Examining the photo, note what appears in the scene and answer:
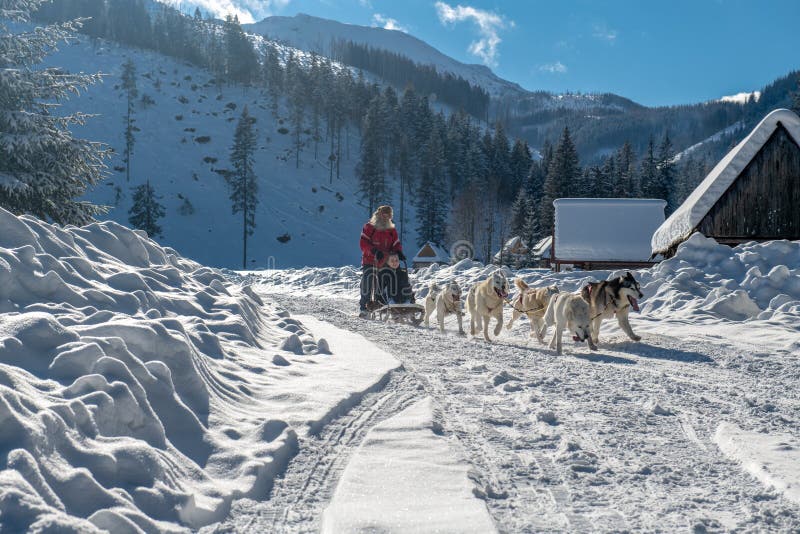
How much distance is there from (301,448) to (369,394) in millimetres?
1380

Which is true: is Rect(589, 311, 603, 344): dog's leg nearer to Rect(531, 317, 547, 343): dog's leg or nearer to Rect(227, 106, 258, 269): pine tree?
Rect(531, 317, 547, 343): dog's leg

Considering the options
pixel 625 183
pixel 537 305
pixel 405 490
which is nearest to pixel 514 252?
pixel 625 183

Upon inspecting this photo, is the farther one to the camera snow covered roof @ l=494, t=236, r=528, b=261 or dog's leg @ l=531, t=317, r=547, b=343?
snow covered roof @ l=494, t=236, r=528, b=261

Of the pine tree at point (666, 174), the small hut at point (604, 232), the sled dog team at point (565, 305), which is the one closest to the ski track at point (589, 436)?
the sled dog team at point (565, 305)

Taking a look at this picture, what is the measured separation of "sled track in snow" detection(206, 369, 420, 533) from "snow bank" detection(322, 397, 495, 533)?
78mm

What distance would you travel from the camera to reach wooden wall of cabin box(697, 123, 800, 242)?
15.9 m

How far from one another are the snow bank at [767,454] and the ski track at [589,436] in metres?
0.07

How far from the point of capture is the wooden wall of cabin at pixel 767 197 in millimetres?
15922

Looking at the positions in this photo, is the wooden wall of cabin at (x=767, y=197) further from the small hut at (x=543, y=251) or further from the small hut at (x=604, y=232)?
the small hut at (x=543, y=251)

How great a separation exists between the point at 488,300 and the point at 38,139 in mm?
10203

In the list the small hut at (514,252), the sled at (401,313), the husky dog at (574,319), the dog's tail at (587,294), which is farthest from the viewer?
the small hut at (514,252)

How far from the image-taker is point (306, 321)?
10.3 metres

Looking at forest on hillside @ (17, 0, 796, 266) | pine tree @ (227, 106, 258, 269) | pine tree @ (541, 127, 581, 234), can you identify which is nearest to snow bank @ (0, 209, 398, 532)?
forest on hillside @ (17, 0, 796, 266)

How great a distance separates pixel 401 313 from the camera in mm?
11305
